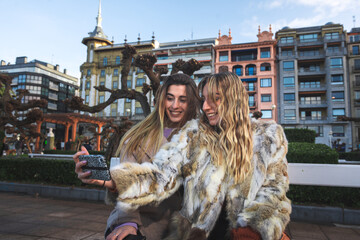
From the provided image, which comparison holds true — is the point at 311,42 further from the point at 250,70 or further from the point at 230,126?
the point at 230,126

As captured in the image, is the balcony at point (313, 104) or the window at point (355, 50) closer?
the balcony at point (313, 104)

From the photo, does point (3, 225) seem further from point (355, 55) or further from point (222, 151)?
point (355, 55)

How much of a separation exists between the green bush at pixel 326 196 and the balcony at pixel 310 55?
3647 cm

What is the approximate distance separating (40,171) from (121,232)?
6.51 metres

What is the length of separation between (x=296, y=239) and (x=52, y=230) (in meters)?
3.56

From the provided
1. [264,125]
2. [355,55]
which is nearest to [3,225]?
[264,125]

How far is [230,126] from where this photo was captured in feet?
5.53

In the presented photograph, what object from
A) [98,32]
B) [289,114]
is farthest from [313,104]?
[98,32]

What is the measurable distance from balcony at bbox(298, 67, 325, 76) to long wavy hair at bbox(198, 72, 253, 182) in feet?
129

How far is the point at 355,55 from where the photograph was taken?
3516 centimetres

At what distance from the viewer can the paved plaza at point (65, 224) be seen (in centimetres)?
352

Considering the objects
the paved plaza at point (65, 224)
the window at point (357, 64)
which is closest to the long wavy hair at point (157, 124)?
the paved plaza at point (65, 224)

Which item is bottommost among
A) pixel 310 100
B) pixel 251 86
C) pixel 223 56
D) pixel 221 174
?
pixel 221 174

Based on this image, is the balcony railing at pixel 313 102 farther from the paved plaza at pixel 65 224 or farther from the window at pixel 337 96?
the paved plaza at pixel 65 224
